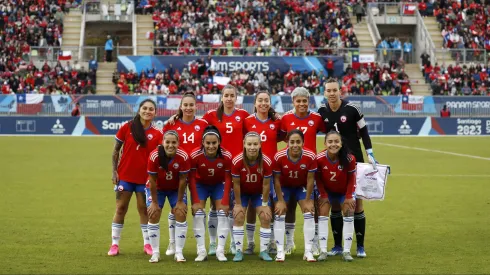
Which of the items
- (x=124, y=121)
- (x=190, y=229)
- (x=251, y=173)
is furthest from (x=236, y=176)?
(x=124, y=121)

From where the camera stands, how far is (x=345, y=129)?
10500 millimetres

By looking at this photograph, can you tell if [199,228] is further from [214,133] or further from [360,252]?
[360,252]

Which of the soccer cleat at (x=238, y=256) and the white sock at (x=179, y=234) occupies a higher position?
the white sock at (x=179, y=234)

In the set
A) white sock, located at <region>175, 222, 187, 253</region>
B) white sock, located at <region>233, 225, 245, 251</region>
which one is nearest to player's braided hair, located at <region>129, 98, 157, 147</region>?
white sock, located at <region>175, 222, 187, 253</region>

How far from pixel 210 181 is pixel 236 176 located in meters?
0.47

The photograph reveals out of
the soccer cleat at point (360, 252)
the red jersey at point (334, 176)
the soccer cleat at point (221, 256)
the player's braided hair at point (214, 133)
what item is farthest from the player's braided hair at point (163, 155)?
the soccer cleat at point (360, 252)

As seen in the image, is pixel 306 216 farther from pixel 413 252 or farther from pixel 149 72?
pixel 149 72

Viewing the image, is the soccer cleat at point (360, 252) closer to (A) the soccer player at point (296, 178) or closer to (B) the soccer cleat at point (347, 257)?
(B) the soccer cleat at point (347, 257)

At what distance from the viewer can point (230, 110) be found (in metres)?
10.5

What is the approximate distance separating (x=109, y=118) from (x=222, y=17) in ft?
50.3

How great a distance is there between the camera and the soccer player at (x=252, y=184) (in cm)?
959

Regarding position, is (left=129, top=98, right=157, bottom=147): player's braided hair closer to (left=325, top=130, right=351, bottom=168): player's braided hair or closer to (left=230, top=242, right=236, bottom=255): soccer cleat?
(left=230, top=242, right=236, bottom=255): soccer cleat

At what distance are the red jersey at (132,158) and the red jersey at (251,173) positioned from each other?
1345 mm

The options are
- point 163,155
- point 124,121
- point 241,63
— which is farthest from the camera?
point 241,63
